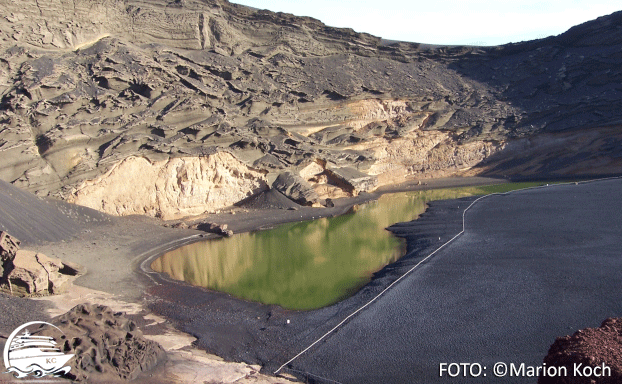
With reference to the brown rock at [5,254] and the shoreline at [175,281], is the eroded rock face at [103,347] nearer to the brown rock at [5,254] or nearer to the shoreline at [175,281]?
the shoreline at [175,281]

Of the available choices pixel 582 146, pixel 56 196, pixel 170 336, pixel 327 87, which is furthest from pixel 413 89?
pixel 170 336

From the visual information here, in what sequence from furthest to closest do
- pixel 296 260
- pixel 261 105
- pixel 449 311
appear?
pixel 261 105, pixel 296 260, pixel 449 311

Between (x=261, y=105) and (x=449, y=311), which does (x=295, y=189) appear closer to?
(x=261, y=105)

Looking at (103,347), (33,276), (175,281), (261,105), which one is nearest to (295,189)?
(261,105)

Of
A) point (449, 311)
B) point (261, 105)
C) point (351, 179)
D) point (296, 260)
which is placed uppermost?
point (261, 105)

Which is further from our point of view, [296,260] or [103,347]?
[296,260]

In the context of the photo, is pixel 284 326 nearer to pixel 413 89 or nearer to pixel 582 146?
pixel 413 89

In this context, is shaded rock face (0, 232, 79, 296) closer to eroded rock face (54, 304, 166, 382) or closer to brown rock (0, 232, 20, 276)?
brown rock (0, 232, 20, 276)

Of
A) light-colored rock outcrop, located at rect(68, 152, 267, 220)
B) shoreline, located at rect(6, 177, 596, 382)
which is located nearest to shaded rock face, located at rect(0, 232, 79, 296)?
shoreline, located at rect(6, 177, 596, 382)
